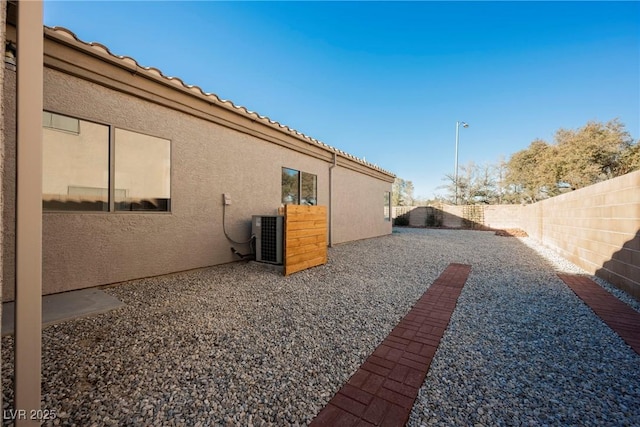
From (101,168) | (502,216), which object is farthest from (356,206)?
(502,216)

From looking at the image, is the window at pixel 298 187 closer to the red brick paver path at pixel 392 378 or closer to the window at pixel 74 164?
the window at pixel 74 164

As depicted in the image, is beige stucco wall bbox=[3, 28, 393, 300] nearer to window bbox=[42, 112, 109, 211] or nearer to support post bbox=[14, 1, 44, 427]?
window bbox=[42, 112, 109, 211]

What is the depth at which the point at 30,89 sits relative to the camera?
106 cm

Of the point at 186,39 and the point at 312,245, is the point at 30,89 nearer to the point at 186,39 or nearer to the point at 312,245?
the point at 312,245

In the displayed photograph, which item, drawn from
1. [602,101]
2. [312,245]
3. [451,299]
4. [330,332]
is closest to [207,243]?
[312,245]

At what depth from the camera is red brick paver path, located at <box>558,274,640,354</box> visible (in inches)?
102

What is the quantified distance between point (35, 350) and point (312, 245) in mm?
4487

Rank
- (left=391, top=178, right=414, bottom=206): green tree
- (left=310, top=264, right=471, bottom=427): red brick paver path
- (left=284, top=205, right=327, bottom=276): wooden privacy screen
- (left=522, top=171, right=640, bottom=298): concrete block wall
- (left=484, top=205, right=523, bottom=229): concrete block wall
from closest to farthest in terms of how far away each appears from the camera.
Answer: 1. (left=310, top=264, right=471, bottom=427): red brick paver path
2. (left=522, top=171, right=640, bottom=298): concrete block wall
3. (left=284, top=205, right=327, bottom=276): wooden privacy screen
4. (left=484, top=205, right=523, bottom=229): concrete block wall
5. (left=391, top=178, right=414, bottom=206): green tree

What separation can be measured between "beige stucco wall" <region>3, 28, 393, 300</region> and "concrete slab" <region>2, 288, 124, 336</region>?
0.23 meters

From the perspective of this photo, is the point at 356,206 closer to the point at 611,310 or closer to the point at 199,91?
the point at 199,91

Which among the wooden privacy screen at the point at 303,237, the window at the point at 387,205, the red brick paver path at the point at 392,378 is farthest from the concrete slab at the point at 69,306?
the window at the point at 387,205

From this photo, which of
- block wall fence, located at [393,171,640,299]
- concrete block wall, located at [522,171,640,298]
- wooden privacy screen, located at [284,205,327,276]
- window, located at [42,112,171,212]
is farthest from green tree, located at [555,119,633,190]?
window, located at [42,112,171,212]

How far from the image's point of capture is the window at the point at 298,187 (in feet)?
22.7

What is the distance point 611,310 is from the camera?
3.21 m
